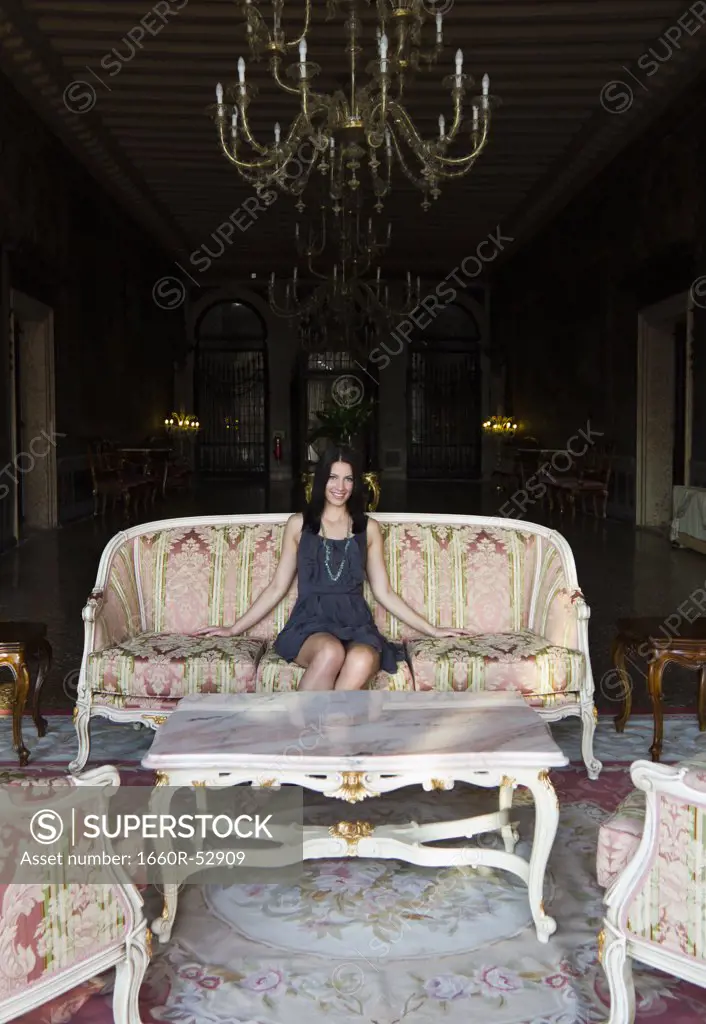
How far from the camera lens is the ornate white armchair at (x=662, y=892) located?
2.01 meters

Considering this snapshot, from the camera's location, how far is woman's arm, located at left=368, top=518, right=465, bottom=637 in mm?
3932

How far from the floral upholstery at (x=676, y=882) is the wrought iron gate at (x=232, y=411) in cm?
2033

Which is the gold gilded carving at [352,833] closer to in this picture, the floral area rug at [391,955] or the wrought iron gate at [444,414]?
the floral area rug at [391,955]

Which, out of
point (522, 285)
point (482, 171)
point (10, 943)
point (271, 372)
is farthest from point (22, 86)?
point (271, 372)

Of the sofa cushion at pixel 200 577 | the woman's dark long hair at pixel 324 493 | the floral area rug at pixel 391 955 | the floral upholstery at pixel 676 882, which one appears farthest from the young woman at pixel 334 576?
the floral upholstery at pixel 676 882

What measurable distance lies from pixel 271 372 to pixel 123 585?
18129mm

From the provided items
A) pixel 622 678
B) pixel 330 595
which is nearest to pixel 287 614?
pixel 330 595

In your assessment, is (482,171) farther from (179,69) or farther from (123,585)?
(123,585)

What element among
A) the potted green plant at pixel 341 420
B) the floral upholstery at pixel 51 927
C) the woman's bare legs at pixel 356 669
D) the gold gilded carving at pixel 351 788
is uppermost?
the potted green plant at pixel 341 420

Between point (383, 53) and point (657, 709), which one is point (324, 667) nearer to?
point (657, 709)

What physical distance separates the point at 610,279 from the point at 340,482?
1007cm

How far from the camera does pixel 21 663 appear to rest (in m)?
3.86

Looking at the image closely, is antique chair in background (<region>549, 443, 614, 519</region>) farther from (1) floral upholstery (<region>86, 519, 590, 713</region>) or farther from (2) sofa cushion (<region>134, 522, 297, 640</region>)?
(2) sofa cushion (<region>134, 522, 297, 640</region>)

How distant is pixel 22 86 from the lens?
31.3 feet
